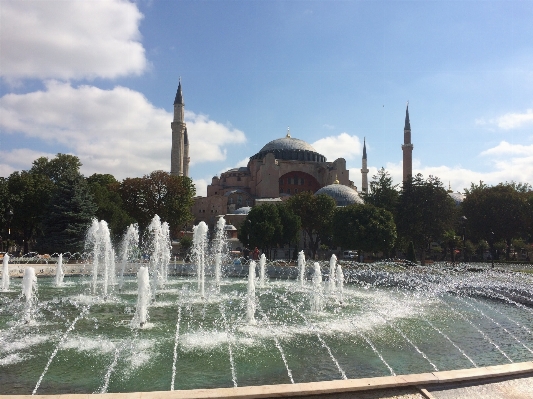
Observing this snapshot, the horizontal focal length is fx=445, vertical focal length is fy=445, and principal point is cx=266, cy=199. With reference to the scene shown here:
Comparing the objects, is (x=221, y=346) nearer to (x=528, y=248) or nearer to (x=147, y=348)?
(x=147, y=348)

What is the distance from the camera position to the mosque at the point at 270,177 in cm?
4600

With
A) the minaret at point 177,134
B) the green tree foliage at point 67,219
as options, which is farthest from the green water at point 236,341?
the minaret at point 177,134

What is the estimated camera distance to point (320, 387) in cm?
404

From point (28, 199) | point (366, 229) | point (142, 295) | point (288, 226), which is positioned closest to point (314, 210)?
point (288, 226)

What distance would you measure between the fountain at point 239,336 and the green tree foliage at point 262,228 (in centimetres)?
1513

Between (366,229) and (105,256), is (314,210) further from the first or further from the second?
(105,256)

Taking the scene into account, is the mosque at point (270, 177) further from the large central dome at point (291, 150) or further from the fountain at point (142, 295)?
the fountain at point (142, 295)

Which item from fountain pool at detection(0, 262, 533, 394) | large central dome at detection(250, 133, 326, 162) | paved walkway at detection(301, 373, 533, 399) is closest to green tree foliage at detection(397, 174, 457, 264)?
fountain pool at detection(0, 262, 533, 394)

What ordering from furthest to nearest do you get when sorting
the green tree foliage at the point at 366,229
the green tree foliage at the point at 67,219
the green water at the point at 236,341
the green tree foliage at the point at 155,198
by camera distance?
the green tree foliage at the point at 155,198 < the green tree foliage at the point at 366,229 < the green tree foliage at the point at 67,219 < the green water at the point at 236,341

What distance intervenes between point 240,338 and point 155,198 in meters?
26.1

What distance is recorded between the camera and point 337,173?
54188 mm

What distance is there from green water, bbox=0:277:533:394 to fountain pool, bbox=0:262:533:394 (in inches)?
0.7

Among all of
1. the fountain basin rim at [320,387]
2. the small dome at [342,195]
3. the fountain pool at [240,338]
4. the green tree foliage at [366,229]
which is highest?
the small dome at [342,195]

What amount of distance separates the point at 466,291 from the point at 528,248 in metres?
27.7
